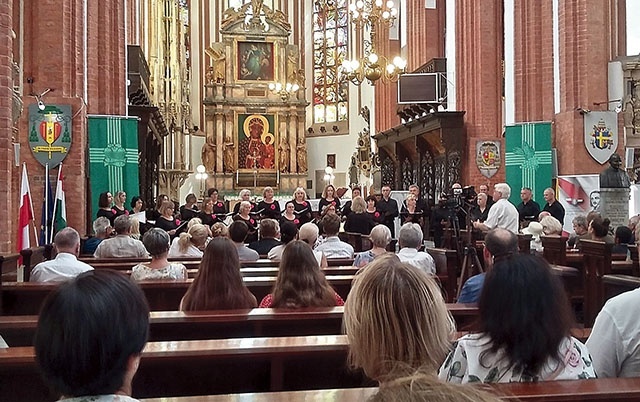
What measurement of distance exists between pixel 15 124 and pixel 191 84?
23.7 meters

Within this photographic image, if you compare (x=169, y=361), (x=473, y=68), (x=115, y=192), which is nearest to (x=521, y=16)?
(x=473, y=68)

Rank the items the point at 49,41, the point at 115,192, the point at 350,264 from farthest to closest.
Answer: the point at 115,192
the point at 49,41
the point at 350,264

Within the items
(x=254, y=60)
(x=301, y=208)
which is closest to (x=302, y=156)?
(x=254, y=60)

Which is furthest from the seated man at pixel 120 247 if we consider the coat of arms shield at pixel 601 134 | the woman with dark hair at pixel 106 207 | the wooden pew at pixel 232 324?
the coat of arms shield at pixel 601 134

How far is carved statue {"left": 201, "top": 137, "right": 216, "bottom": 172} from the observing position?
1253 inches

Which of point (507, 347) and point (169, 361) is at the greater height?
point (507, 347)

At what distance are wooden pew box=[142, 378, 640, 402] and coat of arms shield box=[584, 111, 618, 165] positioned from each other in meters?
11.6

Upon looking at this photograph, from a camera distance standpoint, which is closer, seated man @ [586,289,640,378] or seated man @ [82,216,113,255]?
seated man @ [586,289,640,378]

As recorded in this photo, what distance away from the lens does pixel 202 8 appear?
3403 centimetres

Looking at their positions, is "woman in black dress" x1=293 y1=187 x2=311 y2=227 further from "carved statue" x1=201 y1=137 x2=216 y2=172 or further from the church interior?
"carved statue" x1=201 y1=137 x2=216 y2=172

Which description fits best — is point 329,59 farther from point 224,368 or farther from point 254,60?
point 224,368

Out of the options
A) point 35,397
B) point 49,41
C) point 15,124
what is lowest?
point 35,397

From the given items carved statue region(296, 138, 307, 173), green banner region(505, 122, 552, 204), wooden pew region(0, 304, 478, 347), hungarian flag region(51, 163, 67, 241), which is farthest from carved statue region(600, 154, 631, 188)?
carved statue region(296, 138, 307, 173)

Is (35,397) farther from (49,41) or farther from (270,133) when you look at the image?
(270,133)
